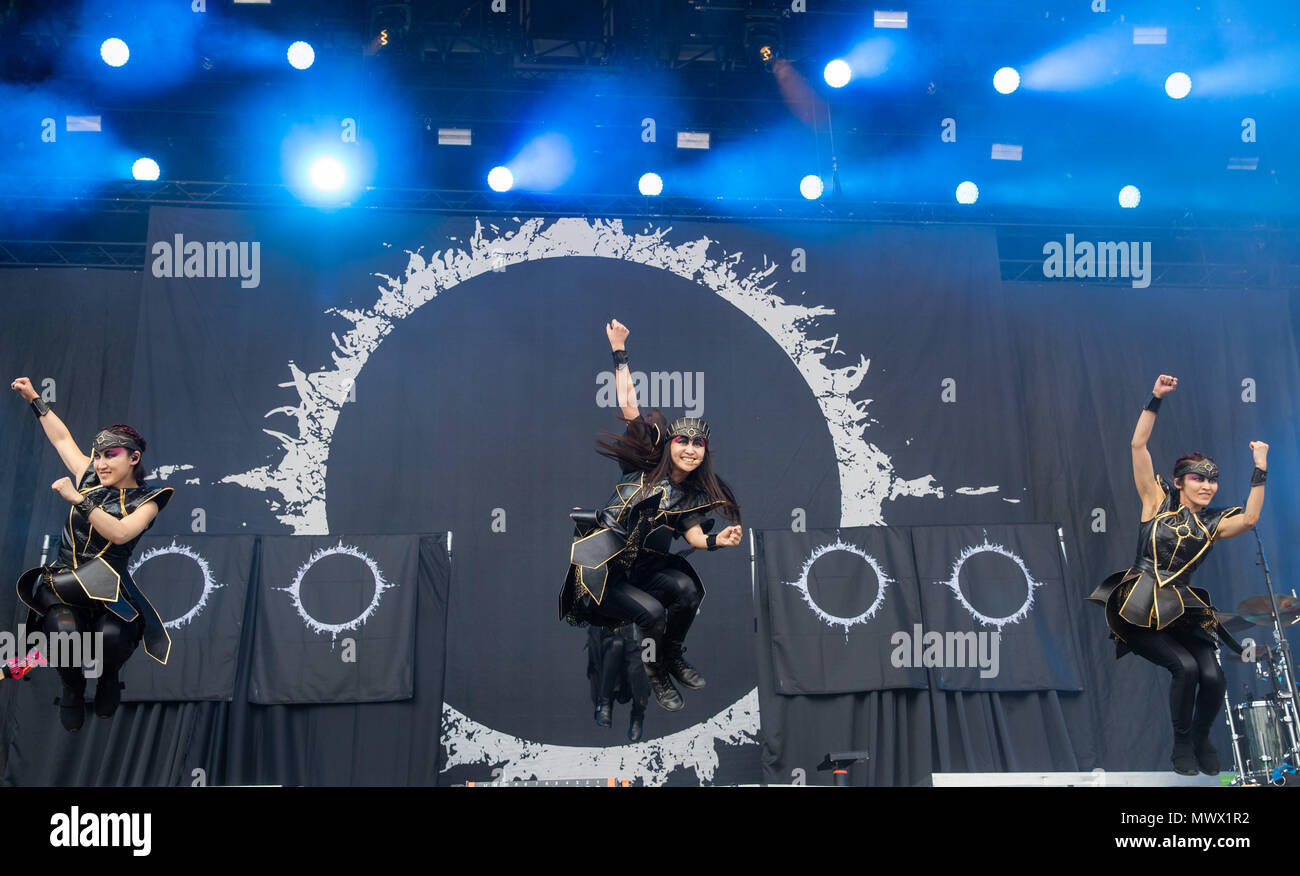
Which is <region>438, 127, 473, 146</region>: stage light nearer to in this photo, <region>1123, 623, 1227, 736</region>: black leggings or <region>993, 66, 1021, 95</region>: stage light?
<region>993, 66, 1021, 95</region>: stage light

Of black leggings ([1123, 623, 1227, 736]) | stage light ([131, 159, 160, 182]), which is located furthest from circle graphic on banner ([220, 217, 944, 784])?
black leggings ([1123, 623, 1227, 736])

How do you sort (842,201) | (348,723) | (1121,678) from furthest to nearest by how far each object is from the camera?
(842,201)
(1121,678)
(348,723)

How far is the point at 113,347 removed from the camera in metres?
8.89

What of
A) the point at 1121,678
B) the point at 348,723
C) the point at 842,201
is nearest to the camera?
the point at 348,723

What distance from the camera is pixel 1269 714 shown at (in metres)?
6.82

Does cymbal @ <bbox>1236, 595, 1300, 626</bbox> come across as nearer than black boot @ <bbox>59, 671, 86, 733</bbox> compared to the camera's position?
No

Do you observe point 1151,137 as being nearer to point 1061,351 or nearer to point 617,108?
point 1061,351

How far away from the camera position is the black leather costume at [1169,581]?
6359mm

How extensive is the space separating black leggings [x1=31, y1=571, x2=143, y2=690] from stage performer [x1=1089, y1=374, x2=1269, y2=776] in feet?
17.4

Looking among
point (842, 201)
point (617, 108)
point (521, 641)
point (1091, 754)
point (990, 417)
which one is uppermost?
point (617, 108)

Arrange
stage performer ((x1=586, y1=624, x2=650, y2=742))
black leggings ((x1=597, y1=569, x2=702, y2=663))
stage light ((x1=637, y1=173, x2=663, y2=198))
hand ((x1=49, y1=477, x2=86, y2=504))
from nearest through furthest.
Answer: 1. hand ((x1=49, y1=477, x2=86, y2=504))
2. black leggings ((x1=597, y1=569, x2=702, y2=663))
3. stage performer ((x1=586, y1=624, x2=650, y2=742))
4. stage light ((x1=637, y1=173, x2=663, y2=198))

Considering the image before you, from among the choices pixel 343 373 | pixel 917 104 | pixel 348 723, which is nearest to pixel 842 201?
pixel 917 104

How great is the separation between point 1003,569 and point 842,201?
3.00m

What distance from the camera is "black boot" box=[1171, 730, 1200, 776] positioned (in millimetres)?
6230
